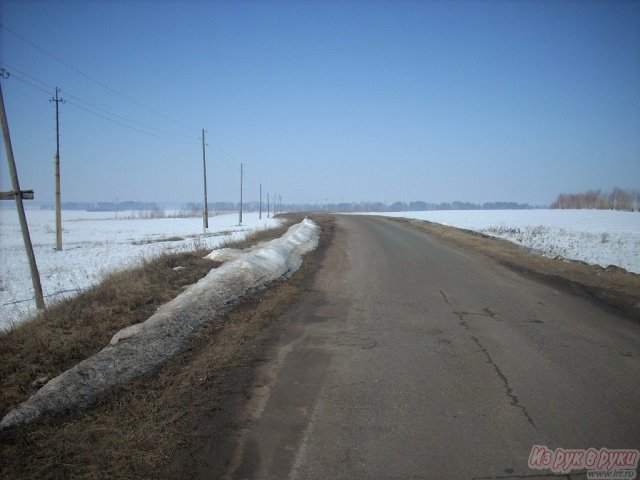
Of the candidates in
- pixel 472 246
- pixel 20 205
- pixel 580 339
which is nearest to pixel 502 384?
pixel 580 339

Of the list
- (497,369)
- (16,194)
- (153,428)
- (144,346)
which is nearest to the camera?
(153,428)

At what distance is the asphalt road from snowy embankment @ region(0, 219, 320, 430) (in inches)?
57.1

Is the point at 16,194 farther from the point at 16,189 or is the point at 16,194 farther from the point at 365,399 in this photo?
the point at 365,399

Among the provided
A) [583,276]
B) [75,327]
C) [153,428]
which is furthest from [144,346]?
[583,276]

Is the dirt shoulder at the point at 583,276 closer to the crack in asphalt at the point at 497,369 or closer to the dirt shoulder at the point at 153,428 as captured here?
the crack in asphalt at the point at 497,369

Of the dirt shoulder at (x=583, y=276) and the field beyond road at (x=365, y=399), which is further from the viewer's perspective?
the dirt shoulder at (x=583, y=276)

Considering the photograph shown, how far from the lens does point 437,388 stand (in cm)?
405

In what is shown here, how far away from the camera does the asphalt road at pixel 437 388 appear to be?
299cm

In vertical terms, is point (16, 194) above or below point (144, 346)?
above

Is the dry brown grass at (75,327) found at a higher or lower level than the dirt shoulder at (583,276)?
lower

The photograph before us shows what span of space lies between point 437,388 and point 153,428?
288 cm

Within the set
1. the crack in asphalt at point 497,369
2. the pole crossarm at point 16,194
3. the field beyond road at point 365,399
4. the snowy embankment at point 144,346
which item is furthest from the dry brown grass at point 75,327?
the crack in asphalt at point 497,369

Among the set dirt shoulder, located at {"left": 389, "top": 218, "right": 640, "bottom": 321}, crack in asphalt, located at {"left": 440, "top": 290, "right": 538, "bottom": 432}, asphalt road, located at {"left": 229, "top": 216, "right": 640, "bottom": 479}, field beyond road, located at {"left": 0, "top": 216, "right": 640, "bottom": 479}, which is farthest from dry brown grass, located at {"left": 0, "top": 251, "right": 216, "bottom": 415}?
dirt shoulder, located at {"left": 389, "top": 218, "right": 640, "bottom": 321}

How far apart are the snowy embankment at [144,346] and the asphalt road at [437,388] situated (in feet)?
4.76
